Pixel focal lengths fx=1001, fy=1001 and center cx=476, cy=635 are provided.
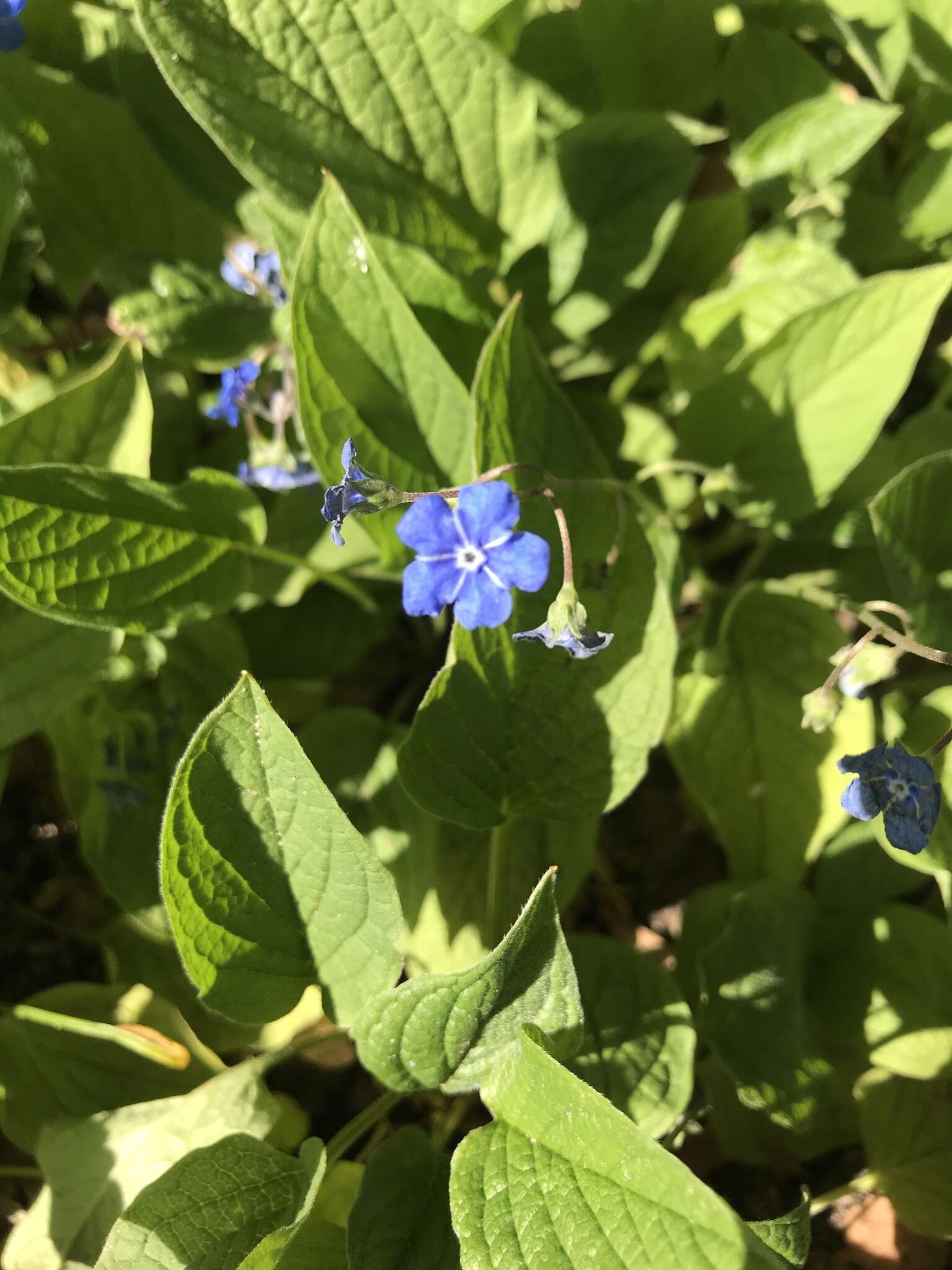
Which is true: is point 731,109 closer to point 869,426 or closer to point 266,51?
point 869,426

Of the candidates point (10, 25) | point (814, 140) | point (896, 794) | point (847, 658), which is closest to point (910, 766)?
point (896, 794)

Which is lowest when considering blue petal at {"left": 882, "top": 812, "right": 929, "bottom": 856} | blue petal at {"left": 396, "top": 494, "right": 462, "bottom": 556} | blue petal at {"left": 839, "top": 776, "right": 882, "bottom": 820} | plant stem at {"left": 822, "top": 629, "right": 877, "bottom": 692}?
blue petal at {"left": 882, "top": 812, "right": 929, "bottom": 856}

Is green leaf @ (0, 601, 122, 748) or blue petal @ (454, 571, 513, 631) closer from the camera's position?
blue petal @ (454, 571, 513, 631)

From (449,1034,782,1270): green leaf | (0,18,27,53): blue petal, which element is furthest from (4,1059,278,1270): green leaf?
(0,18,27,53): blue petal

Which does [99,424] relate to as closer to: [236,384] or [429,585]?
[236,384]

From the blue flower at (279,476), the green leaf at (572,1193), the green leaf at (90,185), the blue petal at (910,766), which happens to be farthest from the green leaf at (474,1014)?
the green leaf at (90,185)

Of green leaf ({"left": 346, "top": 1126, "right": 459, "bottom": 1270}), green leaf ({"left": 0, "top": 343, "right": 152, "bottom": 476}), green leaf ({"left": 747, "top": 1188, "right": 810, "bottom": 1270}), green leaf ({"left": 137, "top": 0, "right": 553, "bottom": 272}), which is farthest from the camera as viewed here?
green leaf ({"left": 0, "top": 343, "right": 152, "bottom": 476})

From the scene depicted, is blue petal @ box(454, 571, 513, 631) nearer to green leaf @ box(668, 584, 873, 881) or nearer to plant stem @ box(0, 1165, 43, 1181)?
green leaf @ box(668, 584, 873, 881)

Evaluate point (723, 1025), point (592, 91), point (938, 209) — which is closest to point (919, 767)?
point (723, 1025)
